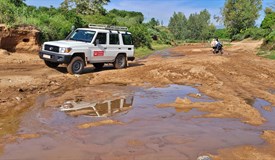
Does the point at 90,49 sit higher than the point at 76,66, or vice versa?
the point at 90,49

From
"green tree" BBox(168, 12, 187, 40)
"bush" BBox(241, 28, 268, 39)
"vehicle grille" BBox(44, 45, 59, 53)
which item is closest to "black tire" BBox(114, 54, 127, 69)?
"vehicle grille" BBox(44, 45, 59, 53)

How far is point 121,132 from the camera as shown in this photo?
6059 millimetres

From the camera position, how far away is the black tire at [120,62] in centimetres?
1549

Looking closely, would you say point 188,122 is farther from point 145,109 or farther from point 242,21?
point 242,21

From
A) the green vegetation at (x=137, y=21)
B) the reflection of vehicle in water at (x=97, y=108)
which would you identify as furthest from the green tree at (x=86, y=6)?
the reflection of vehicle in water at (x=97, y=108)

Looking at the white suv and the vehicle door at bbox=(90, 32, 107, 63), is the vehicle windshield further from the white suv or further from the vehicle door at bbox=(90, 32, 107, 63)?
the vehicle door at bbox=(90, 32, 107, 63)

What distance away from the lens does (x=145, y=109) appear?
8.02 meters

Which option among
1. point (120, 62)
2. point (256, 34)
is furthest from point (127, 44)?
point (256, 34)

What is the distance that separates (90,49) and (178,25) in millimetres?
111152

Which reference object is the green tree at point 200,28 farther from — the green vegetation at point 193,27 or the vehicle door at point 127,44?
the vehicle door at point 127,44

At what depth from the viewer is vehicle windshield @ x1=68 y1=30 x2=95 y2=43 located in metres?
13.6

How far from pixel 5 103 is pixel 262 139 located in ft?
18.7

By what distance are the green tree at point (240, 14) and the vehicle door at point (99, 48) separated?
62.7 metres

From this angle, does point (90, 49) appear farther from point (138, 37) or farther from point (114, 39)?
point (138, 37)
